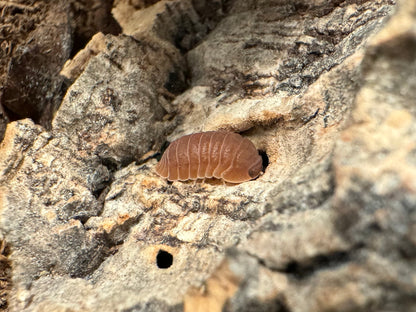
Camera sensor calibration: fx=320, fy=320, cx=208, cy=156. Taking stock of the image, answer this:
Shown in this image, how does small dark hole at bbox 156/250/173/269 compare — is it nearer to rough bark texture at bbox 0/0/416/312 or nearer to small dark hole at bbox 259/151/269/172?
rough bark texture at bbox 0/0/416/312

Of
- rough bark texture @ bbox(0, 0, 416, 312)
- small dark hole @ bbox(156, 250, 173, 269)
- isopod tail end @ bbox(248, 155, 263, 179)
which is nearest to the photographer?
rough bark texture @ bbox(0, 0, 416, 312)

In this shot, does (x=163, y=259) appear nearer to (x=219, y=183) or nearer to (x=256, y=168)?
(x=219, y=183)

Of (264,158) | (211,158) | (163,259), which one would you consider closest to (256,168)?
(264,158)

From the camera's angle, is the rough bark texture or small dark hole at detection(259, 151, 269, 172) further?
small dark hole at detection(259, 151, 269, 172)

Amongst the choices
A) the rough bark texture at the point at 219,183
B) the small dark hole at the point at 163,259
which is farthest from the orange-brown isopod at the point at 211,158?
the small dark hole at the point at 163,259

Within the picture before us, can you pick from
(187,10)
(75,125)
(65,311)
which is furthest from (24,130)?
(187,10)

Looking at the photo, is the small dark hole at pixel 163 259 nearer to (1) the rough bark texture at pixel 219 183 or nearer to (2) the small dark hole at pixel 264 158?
(1) the rough bark texture at pixel 219 183

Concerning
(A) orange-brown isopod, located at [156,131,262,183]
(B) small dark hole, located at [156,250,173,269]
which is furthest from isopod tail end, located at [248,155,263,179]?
(B) small dark hole, located at [156,250,173,269]
